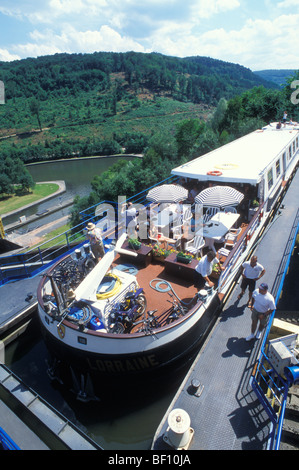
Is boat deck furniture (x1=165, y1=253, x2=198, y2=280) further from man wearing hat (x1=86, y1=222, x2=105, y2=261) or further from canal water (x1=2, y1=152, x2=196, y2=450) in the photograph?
canal water (x1=2, y1=152, x2=196, y2=450)

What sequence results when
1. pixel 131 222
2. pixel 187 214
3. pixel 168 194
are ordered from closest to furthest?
1. pixel 131 222
2. pixel 168 194
3. pixel 187 214

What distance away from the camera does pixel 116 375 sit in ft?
23.6

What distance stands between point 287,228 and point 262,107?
1055 inches

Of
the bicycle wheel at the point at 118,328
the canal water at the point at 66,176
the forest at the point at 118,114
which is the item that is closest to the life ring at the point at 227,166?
the bicycle wheel at the point at 118,328

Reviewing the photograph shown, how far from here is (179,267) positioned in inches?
370

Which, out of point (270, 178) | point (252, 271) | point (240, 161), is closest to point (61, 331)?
point (252, 271)

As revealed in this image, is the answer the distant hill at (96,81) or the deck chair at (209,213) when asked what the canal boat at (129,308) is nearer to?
the deck chair at (209,213)

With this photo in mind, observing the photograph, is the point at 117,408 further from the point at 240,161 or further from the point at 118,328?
the point at 240,161

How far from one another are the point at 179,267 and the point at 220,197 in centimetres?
308

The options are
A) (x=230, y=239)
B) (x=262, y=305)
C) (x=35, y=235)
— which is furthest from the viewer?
(x=35, y=235)
